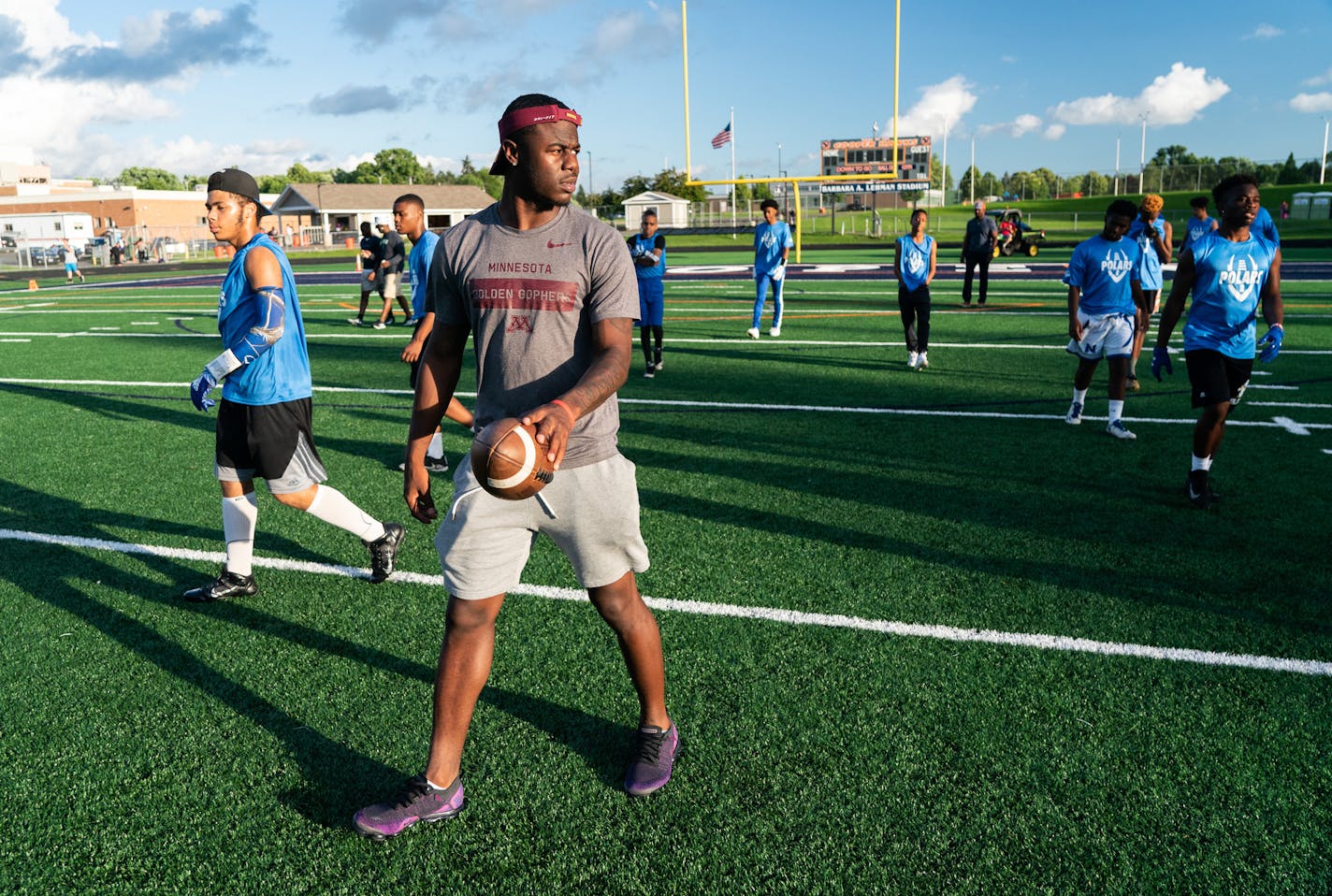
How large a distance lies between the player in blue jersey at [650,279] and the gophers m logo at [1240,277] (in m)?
6.02

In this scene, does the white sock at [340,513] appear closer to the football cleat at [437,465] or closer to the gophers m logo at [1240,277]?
the football cleat at [437,465]

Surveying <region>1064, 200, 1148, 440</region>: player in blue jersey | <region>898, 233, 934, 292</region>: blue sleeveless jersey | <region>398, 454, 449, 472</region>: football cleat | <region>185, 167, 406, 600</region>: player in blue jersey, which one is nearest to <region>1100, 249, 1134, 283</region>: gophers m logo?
<region>1064, 200, 1148, 440</region>: player in blue jersey

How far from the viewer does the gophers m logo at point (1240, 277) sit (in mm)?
5867

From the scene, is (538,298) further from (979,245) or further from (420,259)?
(979,245)

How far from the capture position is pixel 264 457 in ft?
15.2

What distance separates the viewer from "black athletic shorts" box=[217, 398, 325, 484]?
15.1 ft

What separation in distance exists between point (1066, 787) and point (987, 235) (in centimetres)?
1608

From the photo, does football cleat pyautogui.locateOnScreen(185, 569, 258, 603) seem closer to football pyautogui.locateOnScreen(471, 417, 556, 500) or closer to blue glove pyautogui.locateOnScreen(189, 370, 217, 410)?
blue glove pyautogui.locateOnScreen(189, 370, 217, 410)

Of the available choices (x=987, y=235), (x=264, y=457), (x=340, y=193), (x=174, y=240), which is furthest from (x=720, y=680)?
(x=340, y=193)

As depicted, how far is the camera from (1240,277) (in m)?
5.87

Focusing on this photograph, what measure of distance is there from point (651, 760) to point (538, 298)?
1.64 metres

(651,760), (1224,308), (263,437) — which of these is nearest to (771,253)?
(1224,308)

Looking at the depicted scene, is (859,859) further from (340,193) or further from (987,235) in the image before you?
(340,193)

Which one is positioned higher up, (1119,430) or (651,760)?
(1119,430)
